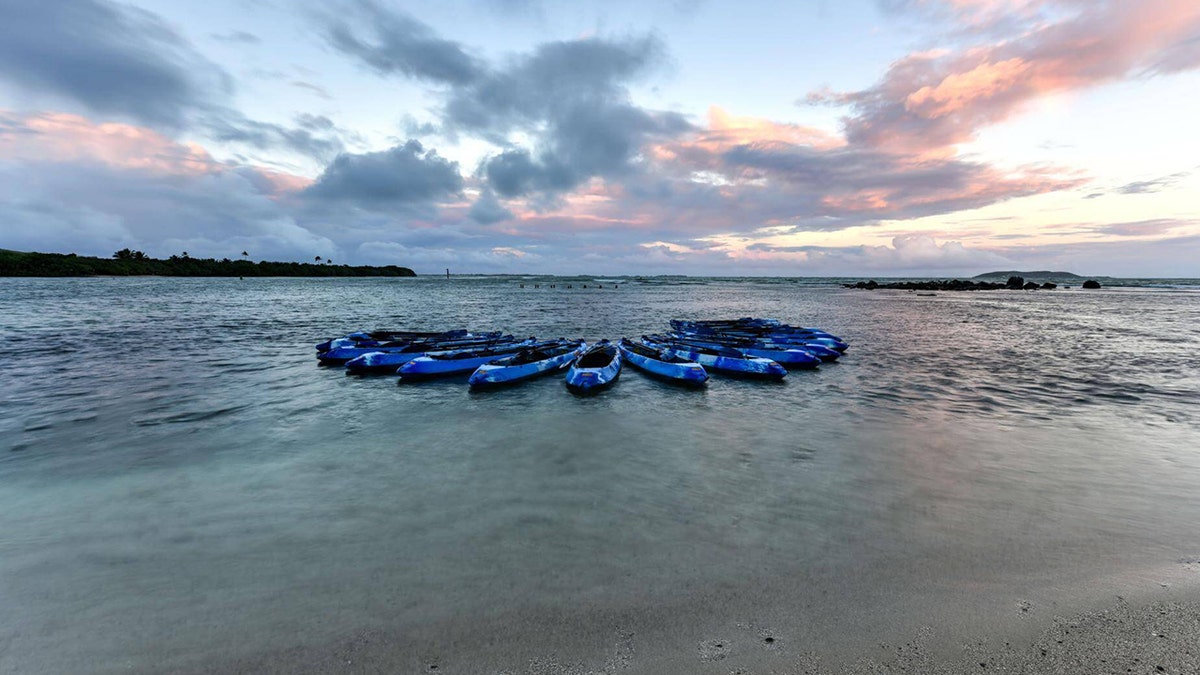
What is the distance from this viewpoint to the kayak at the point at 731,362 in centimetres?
1777

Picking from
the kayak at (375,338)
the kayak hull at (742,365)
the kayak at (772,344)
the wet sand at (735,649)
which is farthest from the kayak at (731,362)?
the wet sand at (735,649)

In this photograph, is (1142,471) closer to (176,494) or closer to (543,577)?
(543,577)

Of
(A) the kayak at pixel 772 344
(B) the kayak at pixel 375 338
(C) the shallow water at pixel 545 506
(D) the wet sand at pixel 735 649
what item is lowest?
(C) the shallow water at pixel 545 506

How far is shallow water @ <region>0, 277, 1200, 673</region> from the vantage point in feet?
16.2

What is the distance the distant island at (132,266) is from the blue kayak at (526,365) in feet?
534

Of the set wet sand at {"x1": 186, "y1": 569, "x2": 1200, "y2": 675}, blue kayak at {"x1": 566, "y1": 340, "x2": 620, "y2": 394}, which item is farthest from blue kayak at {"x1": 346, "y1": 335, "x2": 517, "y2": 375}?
wet sand at {"x1": 186, "y1": 569, "x2": 1200, "y2": 675}

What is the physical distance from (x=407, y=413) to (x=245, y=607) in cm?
852

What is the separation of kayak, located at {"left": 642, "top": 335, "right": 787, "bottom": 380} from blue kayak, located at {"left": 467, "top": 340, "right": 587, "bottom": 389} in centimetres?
447

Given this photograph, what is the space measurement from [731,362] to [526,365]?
25.8ft

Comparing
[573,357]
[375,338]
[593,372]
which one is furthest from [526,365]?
[375,338]

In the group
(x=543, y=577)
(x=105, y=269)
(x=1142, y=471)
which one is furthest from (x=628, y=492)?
(x=105, y=269)

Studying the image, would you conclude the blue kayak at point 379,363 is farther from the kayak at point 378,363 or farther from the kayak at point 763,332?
the kayak at point 763,332

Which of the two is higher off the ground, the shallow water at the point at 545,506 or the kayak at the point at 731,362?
the kayak at the point at 731,362

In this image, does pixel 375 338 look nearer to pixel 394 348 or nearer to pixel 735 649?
pixel 394 348
